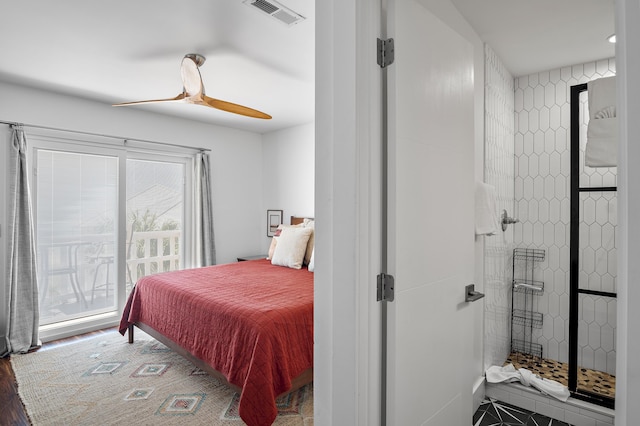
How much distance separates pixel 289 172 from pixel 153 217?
1.90 metres

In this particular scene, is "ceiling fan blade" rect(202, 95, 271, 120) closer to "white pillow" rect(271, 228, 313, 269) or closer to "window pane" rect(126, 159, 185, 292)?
"white pillow" rect(271, 228, 313, 269)

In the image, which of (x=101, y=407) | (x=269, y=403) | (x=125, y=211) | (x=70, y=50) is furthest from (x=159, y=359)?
(x=70, y=50)

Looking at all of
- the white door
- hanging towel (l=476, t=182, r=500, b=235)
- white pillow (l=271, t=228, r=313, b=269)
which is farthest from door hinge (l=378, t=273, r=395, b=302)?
white pillow (l=271, t=228, r=313, b=269)

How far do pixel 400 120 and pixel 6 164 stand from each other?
385 cm

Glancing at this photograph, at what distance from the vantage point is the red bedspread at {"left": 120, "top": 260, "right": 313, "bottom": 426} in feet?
6.95

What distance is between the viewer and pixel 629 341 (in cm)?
62

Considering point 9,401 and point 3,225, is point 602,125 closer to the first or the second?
point 9,401

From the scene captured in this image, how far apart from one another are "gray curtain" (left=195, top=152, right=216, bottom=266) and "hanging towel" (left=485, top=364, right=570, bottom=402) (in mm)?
3561

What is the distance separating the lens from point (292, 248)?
13.3ft

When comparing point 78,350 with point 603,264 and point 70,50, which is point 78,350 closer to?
point 70,50

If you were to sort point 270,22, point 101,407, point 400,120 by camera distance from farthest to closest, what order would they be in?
point 101,407, point 270,22, point 400,120

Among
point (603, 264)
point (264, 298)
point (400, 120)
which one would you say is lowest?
point (264, 298)

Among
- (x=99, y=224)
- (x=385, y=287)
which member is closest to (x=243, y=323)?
(x=385, y=287)

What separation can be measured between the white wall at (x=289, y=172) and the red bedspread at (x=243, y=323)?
5.78 ft
